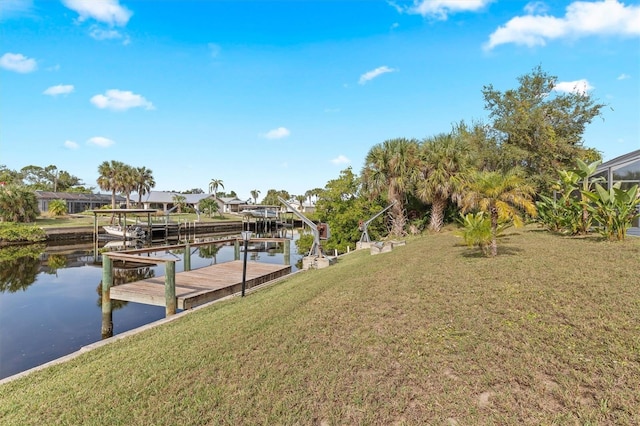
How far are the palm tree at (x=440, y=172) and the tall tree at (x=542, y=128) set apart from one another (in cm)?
432

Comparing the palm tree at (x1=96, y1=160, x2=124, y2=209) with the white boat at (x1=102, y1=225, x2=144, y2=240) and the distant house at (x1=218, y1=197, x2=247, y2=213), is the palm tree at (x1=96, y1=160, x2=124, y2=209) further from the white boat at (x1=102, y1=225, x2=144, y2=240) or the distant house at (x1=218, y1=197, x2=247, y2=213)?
the distant house at (x1=218, y1=197, x2=247, y2=213)

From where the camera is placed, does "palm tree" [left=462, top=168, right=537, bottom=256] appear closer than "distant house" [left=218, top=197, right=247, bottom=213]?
Yes

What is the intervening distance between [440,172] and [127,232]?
102 feet

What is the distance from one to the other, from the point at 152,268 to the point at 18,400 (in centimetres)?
1648

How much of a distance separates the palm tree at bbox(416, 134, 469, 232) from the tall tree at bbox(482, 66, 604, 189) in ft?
14.2

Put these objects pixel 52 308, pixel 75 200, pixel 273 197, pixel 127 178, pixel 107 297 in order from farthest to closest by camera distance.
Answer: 1. pixel 273 197
2. pixel 75 200
3. pixel 127 178
4. pixel 52 308
5. pixel 107 297

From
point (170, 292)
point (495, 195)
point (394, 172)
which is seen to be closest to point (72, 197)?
point (394, 172)

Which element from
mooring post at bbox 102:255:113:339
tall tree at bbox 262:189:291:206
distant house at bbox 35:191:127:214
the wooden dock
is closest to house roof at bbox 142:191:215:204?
distant house at bbox 35:191:127:214

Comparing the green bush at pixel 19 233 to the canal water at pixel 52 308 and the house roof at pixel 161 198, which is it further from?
the house roof at pixel 161 198

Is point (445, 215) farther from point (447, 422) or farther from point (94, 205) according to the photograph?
point (94, 205)

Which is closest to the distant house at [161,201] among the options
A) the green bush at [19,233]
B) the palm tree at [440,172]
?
the green bush at [19,233]

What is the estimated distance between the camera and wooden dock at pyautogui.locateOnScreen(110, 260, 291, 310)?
30.3 ft

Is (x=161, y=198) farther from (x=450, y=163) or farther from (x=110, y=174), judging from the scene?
(x=450, y=163)

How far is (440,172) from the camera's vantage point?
821 inches
